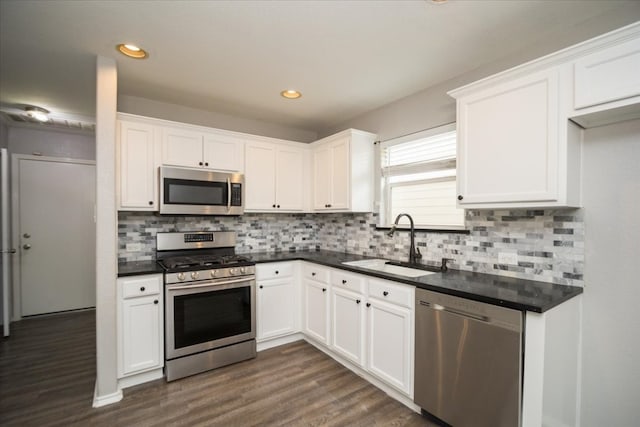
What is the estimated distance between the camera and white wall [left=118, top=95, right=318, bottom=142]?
A: 9.82 ft

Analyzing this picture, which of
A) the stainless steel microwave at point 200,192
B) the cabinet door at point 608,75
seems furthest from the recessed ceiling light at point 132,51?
the cabinet door at point 608,75

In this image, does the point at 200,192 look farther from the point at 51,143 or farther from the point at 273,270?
the point at 51,143

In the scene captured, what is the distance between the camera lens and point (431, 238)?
8.71 ft

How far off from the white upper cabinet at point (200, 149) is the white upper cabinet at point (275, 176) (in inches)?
5.8

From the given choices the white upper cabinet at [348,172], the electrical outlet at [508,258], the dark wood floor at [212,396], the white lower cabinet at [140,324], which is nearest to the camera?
the dark wood floor at [212,396]

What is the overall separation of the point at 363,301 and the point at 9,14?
2.93 meters

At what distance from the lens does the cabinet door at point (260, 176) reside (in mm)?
3270

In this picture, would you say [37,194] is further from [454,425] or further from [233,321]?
[454,425]

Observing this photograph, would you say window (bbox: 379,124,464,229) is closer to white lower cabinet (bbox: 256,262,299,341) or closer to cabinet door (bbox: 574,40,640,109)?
cabinet door (bbox: 574,40,640,109)

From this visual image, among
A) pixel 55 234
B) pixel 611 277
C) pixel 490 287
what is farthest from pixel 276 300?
pixel 55 234

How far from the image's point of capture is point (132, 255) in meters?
2.89

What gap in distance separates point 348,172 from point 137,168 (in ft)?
6.45

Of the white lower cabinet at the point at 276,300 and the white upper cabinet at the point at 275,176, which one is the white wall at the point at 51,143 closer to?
the white upper cabinet at the point at 275,176

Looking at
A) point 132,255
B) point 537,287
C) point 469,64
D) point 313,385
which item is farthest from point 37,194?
point 537,287
